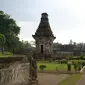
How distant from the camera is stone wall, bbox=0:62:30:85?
10108 mm

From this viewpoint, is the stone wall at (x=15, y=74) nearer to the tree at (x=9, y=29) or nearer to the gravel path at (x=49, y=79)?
the gravel path at (x=49, y=79)

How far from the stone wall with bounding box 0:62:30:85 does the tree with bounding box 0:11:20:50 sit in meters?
37.8

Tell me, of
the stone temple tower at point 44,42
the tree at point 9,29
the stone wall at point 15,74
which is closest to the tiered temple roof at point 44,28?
the stone temple tower at point 44,42

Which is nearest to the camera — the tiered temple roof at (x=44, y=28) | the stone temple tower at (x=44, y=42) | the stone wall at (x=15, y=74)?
the stone wall at (x=15, y=74)

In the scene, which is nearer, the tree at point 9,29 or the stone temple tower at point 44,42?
the stone temple tower at point 44,42

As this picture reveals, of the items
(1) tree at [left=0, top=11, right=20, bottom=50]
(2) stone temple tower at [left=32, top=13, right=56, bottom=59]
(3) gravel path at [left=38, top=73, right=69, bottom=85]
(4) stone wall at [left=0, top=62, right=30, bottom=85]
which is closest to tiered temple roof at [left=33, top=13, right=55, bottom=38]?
(2) stone temple tower at [left=32, top=13, right=56, bottom=59]

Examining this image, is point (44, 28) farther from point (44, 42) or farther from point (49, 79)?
point (49, 79)

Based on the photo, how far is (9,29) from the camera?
51.6 meters

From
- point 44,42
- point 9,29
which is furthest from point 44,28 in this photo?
point 9,29

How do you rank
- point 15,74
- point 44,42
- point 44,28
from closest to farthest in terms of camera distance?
point 15,74 → point 44,42 → point 44,28

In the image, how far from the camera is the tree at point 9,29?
51.1m

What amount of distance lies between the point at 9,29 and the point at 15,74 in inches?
1597

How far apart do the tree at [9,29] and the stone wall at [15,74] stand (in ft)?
124

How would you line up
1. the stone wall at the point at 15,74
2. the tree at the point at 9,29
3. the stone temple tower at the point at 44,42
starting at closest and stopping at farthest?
1. the stone wall at the point at 15,74
2. the stone temple tower at the point at 44,42
3. the tree at the point at 9,29
